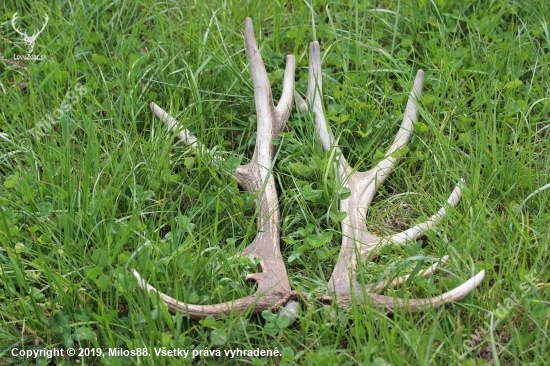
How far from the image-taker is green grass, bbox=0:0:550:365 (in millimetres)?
3012

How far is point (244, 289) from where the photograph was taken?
317cm

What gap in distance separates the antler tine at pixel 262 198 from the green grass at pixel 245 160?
0.06 meters

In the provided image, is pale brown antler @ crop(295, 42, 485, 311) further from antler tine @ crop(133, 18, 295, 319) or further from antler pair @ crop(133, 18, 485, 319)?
antler tine @ crop(133, 18, 295, 319)

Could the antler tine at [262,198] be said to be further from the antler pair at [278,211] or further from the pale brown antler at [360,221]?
the pale brown antler at [360,221]

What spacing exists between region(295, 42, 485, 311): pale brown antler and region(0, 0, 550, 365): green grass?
0.06 meters

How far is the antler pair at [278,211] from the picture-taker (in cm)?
300

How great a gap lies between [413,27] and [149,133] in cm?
156

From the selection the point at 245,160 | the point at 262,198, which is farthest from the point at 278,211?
the point at 245,160

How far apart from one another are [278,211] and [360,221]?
0.35 metres

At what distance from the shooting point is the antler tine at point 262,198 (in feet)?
9.87

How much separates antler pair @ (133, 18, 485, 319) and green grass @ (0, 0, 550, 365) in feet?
0.19

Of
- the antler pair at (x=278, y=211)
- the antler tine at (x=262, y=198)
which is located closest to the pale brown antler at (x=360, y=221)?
the antler pair at (x=278, y=211)

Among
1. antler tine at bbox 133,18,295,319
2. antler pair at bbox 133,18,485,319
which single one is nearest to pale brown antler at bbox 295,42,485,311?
antler pair at bbox 133,18,485,319

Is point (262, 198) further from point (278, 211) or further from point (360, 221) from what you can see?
point (360, 221)
